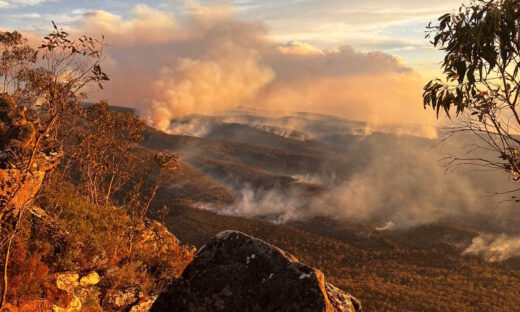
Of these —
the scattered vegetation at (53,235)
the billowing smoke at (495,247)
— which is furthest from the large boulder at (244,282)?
the billowing smoke at (495,247)

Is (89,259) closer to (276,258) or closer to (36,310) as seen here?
(36,310)

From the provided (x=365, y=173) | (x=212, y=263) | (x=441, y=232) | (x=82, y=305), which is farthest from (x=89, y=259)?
(x=365, y=173)

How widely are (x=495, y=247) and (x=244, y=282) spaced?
7595cm

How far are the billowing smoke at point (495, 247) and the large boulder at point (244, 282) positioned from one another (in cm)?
6890

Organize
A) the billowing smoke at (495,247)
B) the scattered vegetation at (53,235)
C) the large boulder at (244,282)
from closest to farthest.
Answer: the large boulder at (244,282)
the scattered vegetation at (53,235)
the billowing smoke at (495,247)

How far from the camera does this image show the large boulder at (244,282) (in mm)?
5258

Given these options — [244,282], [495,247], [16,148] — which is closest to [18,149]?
[16,148]

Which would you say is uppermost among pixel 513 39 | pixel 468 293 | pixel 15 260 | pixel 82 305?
pixel 513 39

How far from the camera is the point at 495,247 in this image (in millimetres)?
68625

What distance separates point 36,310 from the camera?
356 inches

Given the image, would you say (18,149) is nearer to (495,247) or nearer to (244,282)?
(244,282)

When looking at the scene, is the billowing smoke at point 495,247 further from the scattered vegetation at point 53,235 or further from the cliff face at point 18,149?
the cliff face at point 18,149

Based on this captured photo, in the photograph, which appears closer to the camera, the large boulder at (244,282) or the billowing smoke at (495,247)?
the large boulder at (244,282)

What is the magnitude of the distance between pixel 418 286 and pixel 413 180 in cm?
10134
